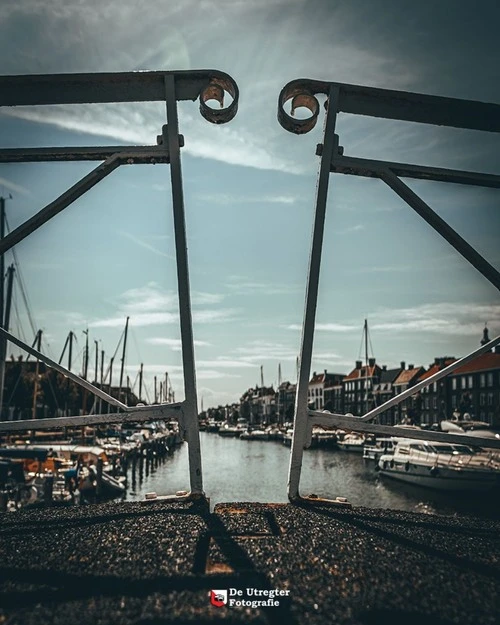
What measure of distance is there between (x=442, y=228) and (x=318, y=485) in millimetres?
Result: 32917

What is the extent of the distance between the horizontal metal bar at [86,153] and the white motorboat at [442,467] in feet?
83.4

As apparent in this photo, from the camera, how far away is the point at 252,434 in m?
89.2

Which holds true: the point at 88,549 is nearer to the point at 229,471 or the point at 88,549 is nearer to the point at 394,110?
the point at 394,110

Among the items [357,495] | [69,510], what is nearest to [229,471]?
[357,495]

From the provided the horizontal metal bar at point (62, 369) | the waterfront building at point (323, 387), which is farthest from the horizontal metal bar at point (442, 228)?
the waterfront building at point (323, 387)

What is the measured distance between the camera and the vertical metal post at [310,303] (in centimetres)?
485

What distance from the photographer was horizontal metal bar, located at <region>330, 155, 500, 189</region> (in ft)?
17.0

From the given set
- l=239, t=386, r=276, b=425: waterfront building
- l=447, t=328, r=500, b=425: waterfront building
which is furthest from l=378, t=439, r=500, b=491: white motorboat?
l=239, t=386, r=276, b=425: waterfront building

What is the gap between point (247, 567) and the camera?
2.89 meters

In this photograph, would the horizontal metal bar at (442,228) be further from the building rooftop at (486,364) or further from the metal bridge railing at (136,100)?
the building rooftop at (486,364)

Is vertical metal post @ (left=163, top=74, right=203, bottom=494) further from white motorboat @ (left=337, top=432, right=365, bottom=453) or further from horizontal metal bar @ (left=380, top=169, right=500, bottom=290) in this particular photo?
white motorboat @ (left=337, top=432, right=365, bottom=453)

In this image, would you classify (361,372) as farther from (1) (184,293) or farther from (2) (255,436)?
(1) (184,293)

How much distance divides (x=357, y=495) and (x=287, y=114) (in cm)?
2969

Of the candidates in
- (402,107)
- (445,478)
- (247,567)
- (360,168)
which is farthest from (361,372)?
(247,567)
